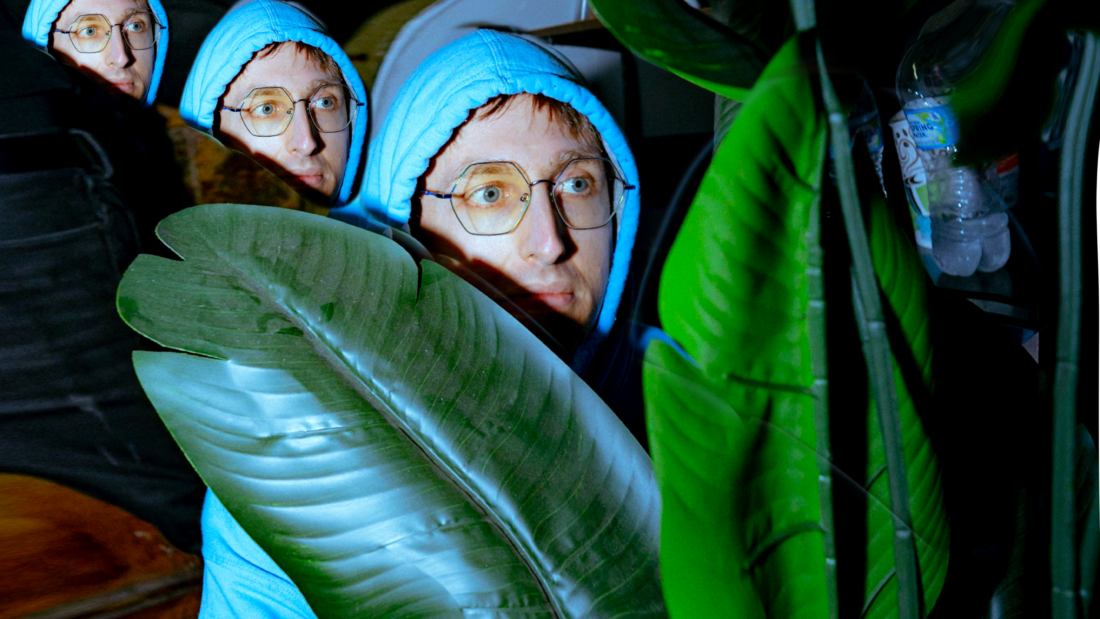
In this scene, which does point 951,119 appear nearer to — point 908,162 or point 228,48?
point 908,162

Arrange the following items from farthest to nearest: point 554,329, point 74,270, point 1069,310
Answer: point 554,329, point 74,270, point 1069,310

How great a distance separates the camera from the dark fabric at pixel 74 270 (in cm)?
33

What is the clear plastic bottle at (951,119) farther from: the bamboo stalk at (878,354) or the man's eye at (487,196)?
the man's eye at (487,196)

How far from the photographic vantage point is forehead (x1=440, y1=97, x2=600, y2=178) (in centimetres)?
41

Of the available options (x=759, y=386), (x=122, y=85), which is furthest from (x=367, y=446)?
(x=122, y=85)

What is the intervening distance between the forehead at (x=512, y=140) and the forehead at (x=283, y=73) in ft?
0.29

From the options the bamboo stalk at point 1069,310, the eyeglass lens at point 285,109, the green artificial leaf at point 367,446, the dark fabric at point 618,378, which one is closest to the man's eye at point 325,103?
the eyeglass lens at point 285,109

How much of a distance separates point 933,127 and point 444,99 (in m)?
0.26

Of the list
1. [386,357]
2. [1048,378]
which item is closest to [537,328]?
[386,357]

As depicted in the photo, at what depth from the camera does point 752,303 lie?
22cm

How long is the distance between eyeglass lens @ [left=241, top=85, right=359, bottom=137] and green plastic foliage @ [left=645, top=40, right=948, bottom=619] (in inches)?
10.5

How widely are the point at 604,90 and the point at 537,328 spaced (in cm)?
16

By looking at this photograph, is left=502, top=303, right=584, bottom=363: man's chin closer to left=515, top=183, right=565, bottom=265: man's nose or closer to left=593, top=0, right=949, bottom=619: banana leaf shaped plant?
left=515, top=183, right=565, bottom=265: man's nose

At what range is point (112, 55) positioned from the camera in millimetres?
367
